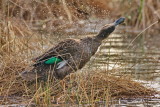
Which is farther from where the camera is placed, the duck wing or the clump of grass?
the clump of grass

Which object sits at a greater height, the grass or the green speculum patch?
the green speculum patch

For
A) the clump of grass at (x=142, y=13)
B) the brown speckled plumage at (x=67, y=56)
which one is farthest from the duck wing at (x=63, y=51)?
the clump of grass at (x=142, y=13)

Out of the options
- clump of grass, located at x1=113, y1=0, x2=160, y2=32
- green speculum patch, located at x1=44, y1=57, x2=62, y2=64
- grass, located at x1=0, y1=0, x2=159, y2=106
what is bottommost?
grass, located at x1=0, y1=0, x2=159, y2=106

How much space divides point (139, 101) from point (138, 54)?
4430 millimetres

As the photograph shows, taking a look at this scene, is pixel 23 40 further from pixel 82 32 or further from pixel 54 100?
pixel 54 100

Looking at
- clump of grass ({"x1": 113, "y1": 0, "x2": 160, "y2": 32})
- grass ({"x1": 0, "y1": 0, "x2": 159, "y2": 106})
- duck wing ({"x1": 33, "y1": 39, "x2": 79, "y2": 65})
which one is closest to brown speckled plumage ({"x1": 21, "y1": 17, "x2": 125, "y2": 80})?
duck wing ({"x1": 33, "y1": 39, "x2": 79, "y2": 65})

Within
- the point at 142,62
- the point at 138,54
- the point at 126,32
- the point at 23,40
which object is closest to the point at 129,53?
the point at 138,54

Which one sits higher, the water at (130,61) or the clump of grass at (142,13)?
the clump of grass at (142,13)

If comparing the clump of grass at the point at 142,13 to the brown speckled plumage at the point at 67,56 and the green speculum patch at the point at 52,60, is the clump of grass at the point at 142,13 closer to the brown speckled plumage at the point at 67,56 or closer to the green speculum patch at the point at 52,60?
the brown speckled plumage at the point at 67,56

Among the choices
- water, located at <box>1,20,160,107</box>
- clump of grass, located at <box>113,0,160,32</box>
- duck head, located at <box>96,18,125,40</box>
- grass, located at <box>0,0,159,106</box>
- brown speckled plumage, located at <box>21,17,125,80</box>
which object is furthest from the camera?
clump of grass, located at <box>113,0,160,32</box>

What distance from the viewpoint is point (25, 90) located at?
24.8 ft

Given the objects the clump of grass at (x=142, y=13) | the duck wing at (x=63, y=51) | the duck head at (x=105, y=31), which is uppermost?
the clump of grass at (x=142, y=13)

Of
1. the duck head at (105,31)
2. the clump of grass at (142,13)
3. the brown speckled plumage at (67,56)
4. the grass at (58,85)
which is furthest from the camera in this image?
the clump of grass at (142,13)

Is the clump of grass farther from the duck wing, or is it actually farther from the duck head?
the duck wing
